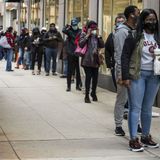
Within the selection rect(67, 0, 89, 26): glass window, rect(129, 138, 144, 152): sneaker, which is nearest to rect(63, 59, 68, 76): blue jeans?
rect(67, 0, 89, 26): glass window

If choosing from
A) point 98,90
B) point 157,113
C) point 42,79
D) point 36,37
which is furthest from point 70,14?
point 157,113

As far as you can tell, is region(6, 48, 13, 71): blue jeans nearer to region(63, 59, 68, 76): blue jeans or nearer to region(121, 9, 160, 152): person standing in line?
region(63, 59, 68, 76): blue jeans

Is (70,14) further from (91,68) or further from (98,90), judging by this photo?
(91,68)

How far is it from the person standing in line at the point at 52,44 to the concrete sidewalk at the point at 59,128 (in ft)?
14.7

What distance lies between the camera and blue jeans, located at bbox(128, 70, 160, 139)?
7305mm

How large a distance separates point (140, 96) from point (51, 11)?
15.9 m

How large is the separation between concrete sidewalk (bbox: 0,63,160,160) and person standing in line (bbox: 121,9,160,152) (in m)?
0.58

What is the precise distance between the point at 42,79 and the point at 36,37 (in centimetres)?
295

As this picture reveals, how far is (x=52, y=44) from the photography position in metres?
18.9

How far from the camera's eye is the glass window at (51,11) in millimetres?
22003

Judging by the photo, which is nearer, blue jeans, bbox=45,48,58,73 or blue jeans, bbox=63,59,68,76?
blue jeans, bbox=63,59,68,76

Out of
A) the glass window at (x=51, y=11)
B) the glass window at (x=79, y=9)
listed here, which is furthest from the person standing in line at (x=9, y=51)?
the glass window at (x=79, y=9)

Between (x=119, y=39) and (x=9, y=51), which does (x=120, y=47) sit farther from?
(x=9, y=51)

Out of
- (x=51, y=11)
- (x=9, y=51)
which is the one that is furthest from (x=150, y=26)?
(x=51, y=11)
